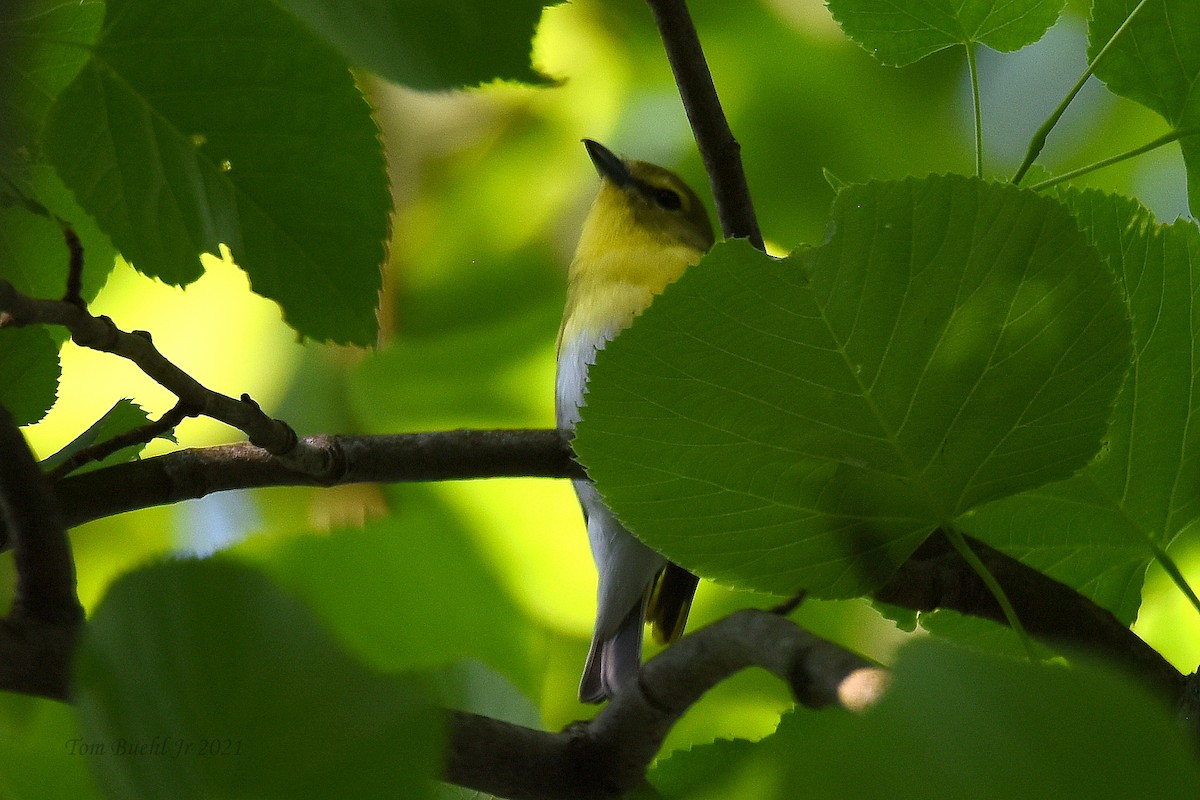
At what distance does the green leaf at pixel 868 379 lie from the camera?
330 millimetres

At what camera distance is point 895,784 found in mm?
146

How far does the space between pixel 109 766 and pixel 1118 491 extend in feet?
1.27

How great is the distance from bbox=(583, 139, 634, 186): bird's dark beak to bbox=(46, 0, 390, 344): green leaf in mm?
938

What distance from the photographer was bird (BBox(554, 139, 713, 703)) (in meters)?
1.03

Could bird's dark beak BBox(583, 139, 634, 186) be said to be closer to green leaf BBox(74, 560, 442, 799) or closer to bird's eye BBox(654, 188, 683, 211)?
bird's eye BBox(654, 188, 683, 211)

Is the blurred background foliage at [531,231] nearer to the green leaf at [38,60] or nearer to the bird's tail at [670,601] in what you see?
the bird's tail at [670,601]

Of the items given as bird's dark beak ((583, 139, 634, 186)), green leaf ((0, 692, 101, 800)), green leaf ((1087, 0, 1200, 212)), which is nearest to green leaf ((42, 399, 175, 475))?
green leaf ((0, 692, 101, 800))

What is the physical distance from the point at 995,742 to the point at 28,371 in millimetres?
353

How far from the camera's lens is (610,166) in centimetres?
134

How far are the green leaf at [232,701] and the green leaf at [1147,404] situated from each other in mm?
344

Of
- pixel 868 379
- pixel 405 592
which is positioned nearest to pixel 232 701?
pixel 868 379

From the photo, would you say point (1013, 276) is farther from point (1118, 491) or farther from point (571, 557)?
point (571, 557)

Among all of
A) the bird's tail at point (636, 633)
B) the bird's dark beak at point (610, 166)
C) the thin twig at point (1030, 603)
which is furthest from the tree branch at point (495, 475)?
the bird's dark beak at point (610, 166)

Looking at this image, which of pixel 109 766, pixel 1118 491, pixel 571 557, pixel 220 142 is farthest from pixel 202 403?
pixel 571 557
